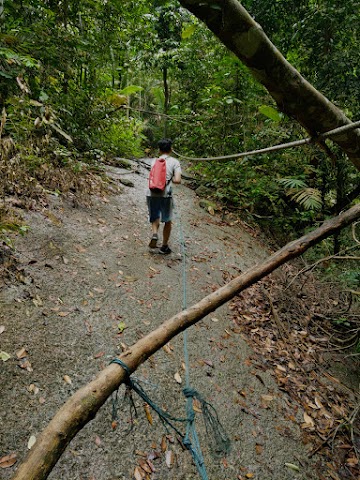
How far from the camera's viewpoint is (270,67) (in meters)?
1.56

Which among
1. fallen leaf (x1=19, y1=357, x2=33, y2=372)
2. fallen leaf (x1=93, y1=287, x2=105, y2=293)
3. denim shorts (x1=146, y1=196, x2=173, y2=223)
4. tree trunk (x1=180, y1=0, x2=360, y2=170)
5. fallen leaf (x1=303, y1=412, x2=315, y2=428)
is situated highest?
tree trunk (x1=180, y1=0, x2=360, y2=170)

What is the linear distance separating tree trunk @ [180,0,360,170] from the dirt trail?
2576mm

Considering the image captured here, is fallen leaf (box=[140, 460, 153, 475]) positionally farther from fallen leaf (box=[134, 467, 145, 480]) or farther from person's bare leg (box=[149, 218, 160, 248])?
person's bare leg (box=[149, 218, 160, 248])

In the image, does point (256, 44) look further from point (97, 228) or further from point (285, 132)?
point (285, 132)

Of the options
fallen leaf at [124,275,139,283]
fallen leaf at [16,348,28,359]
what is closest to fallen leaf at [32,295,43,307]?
fallen leaf at [16,348,28,359]

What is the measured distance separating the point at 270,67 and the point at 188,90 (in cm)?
1065

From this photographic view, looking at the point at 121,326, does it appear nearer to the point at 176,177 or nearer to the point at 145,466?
the point at 145,466

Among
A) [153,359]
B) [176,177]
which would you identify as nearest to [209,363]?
[153,359]

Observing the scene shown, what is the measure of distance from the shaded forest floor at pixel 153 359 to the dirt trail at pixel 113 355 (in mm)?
12

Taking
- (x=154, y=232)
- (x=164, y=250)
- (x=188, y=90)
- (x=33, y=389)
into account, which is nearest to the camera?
(x=33, y=389)

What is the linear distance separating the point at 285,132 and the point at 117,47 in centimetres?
419

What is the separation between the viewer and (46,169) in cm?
507

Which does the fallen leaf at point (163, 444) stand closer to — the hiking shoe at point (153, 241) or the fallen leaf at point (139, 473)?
the fallen leaf at point (139, 473)

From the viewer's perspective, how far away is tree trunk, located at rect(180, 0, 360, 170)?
135 centimetres
